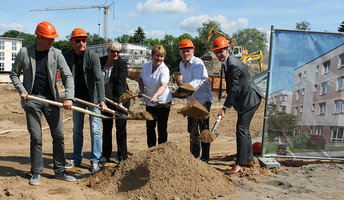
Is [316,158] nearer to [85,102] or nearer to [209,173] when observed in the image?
[209,173]

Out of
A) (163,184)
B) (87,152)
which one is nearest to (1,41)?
(87,152)

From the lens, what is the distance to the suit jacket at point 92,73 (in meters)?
4.52

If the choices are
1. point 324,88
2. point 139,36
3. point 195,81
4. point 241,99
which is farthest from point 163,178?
point 139,36

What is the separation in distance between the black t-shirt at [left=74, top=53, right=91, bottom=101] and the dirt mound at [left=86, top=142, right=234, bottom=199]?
1294 millimetres

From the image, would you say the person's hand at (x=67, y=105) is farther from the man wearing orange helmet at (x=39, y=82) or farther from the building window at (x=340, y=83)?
the building window at (x=340, y=83)

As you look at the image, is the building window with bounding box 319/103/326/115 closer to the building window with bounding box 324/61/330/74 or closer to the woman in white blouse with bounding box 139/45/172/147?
the building window with bounding box 324/61/330/74

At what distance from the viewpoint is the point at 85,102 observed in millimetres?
4410

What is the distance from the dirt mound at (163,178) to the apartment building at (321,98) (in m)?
2.12

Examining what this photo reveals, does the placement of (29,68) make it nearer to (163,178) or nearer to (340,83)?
(163,178)

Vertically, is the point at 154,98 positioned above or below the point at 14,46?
below

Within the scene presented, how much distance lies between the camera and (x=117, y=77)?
197 inches

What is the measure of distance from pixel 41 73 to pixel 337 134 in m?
4.93

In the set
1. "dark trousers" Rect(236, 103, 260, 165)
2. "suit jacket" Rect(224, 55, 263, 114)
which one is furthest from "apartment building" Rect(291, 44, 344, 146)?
"dark trousers" Rect(236, 103, 260, 165)

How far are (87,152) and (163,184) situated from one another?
3.21m
